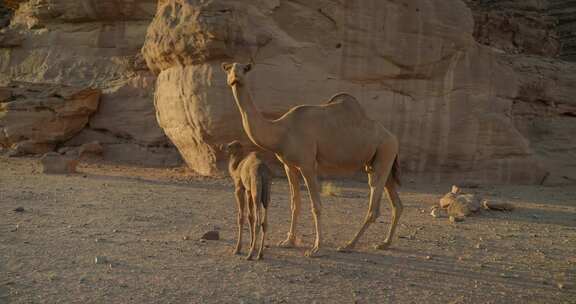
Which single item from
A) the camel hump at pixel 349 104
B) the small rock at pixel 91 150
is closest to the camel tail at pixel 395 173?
the camel hump at pixel 349 104

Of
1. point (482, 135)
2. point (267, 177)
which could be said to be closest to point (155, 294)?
point (267, 177)

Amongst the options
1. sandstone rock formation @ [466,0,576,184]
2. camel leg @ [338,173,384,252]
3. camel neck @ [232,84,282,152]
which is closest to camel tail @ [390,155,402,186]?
camel leg @ [338,173,384,252]

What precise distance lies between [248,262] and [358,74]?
7736 millimetres

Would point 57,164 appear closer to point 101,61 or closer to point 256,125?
point 101,61

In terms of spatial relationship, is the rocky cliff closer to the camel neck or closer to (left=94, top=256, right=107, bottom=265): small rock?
the camel neck

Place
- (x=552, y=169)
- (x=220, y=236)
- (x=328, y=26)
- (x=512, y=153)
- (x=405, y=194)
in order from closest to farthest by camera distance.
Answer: (x=220, y=236)
(x=405, y=194)
(x=328, y=26)
(x=512, y=153)
(x=552, y=169)

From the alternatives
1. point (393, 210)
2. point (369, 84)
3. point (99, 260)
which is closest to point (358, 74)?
point (369, 84)

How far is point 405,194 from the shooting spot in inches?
428

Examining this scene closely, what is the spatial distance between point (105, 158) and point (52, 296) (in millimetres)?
12242

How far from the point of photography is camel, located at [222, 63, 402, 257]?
587cm

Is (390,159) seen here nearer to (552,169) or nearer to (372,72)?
(372,72)

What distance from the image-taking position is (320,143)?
6129 millimetres

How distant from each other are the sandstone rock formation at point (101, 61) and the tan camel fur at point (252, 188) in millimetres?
9296

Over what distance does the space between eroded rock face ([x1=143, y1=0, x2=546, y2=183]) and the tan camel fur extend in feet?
18.0
